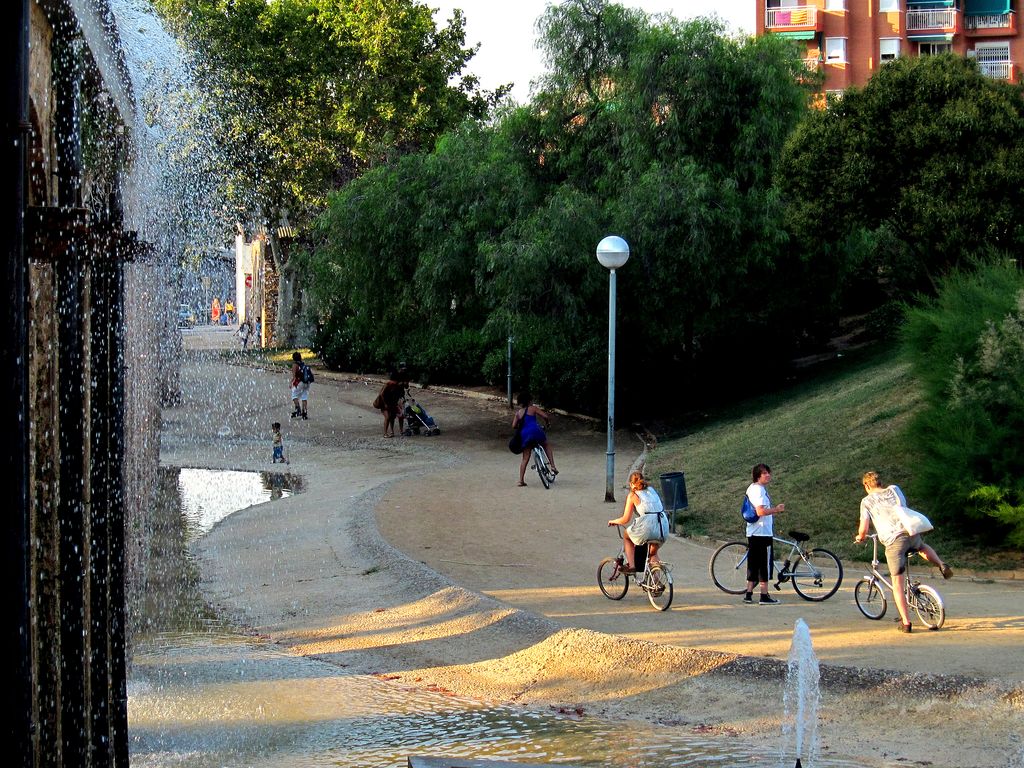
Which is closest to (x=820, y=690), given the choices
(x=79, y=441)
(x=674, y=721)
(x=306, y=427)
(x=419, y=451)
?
(x=674, y=721)

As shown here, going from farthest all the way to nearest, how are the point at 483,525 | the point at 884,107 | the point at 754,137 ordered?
the point at 754,137 < the point at 884,107 < the point at 483,525

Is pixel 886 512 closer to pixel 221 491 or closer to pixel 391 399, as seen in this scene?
pixel 221 491

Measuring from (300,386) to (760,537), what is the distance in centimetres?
1920

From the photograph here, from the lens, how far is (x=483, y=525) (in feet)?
52.5

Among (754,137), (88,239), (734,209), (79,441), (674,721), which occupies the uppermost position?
(754,137)

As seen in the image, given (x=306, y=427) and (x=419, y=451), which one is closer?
(x=419, y=451)

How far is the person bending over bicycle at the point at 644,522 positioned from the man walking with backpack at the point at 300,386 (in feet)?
57.7

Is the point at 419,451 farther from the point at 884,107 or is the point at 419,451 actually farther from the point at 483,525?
the point at 884,107

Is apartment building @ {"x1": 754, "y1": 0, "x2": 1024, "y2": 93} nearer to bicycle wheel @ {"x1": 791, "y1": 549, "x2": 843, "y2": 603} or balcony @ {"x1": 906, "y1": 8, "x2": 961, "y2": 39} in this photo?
balcony @ {"x1": 906, "y1": 8, "x2": 961, "y2": 39}

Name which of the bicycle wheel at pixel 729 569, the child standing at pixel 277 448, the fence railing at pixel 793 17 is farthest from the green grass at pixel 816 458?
the fence railing at pixel 793 17

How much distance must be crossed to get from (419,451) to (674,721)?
16.4 metres

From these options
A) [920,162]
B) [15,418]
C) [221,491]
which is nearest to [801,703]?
[15,418]

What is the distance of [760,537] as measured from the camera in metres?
11.5

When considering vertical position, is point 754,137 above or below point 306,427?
above
